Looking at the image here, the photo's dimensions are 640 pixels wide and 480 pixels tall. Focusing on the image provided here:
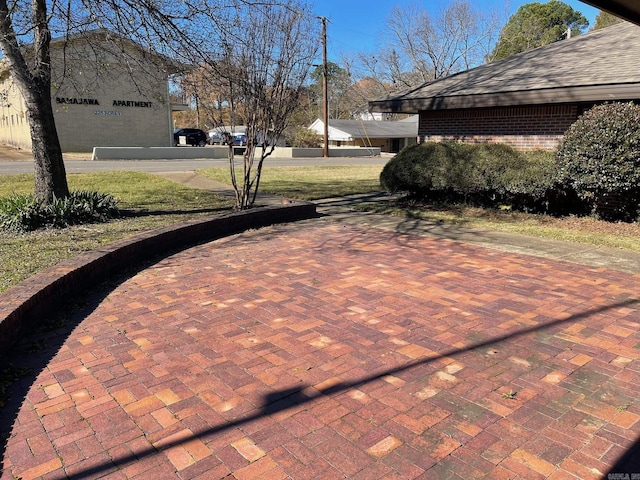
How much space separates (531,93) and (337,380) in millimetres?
8460

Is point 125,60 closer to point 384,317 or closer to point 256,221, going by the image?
point 256,221

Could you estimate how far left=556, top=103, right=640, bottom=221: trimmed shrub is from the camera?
26.1ft

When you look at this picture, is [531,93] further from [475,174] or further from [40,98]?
[40,98]

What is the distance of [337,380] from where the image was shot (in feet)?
10.7

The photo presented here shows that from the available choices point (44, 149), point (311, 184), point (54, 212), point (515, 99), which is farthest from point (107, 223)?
point (311, 184)

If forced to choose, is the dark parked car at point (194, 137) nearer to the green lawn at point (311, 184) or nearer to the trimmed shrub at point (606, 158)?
the green lawn at point (311, 184)

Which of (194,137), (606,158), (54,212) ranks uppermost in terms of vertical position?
(194,137)

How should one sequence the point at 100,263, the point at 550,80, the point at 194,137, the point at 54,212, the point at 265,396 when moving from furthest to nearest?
the point at 194,137 → the point at 550,80 → the point at 54,212 → the point at 100,263 → the point at 265,396

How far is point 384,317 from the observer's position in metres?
4.37

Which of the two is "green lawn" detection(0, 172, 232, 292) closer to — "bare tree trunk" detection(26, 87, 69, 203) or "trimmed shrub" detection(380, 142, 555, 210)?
"bare tree trunk" detection(26, 87, 69, 203)

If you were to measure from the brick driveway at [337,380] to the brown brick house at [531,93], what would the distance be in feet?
16.5

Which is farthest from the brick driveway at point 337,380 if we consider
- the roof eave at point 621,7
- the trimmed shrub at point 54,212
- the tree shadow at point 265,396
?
the trimmed shrub at point 54,212

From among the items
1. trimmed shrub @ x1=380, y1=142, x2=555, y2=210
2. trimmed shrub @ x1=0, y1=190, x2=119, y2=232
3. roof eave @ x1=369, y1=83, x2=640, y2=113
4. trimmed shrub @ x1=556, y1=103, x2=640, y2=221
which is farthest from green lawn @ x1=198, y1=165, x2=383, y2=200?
trimmed shrub @ x1=556, y1=103, x2=640, y2=221

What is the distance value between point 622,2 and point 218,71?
19.8 feet
